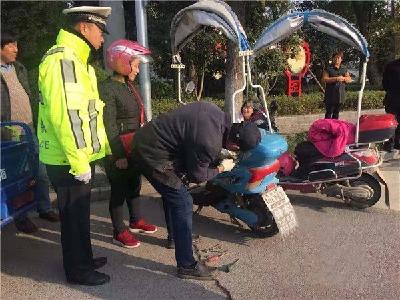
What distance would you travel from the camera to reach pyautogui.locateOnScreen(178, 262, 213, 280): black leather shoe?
3.78 m

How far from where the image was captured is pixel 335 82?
27.4 ft

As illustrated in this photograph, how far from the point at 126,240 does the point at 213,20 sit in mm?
2635

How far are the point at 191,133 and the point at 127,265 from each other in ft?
4.51

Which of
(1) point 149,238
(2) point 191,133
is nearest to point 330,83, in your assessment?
(1) point 149,238

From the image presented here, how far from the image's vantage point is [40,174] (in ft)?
15.2

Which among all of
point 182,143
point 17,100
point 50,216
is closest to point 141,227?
point 50,216

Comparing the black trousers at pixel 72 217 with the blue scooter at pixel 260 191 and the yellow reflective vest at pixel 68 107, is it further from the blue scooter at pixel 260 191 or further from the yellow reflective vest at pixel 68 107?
the blue scooter at pixel 260 191

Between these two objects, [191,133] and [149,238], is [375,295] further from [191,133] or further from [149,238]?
[149,238]

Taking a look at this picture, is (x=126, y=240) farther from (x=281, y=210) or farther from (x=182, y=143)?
(x=281, y=210)

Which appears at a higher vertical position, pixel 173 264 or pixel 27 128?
pixel 27 128

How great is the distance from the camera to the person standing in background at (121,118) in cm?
411

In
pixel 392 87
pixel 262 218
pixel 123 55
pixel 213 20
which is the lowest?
pixel 262 218

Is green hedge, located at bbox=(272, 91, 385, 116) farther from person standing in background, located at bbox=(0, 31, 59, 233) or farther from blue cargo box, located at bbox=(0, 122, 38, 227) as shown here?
blue cargo box, located at bbox=(0, 122, 38, 227)

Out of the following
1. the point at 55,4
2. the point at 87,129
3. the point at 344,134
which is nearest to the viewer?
the point at 87,129
